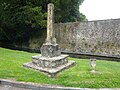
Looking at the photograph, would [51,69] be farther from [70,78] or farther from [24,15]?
[24,15]

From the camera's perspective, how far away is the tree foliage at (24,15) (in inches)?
915

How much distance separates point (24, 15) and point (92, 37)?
750 centimetres

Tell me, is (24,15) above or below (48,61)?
above

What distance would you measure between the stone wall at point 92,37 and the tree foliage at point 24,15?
2408 millimetres

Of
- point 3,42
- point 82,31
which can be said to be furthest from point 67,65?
point 3,42

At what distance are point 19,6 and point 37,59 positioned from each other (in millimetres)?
14679

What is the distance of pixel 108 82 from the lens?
8.39 metres

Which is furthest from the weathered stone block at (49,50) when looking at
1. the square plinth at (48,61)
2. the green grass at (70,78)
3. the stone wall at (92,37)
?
the stone wall at (92,37)

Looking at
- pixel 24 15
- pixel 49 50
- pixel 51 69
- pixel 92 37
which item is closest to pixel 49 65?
pixel 51 69

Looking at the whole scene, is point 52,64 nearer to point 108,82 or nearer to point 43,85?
point 43,85

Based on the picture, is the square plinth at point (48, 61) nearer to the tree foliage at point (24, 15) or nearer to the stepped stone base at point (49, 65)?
the stepped stone base at point (49, 65)

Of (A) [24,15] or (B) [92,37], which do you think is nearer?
(B) [92,37]

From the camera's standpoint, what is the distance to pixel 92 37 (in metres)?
22.1

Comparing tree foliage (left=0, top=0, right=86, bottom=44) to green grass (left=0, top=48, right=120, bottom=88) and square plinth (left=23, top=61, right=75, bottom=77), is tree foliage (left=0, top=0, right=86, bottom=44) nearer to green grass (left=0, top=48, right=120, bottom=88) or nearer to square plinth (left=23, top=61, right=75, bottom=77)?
square plinth (left=23, top=61, right=75, bottom=77)
